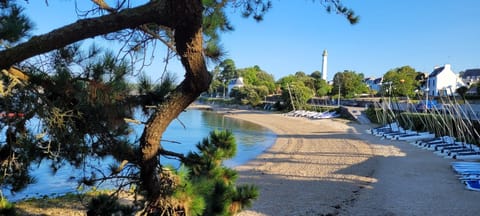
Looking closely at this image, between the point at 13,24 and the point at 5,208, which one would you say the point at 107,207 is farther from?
the point at 13,24

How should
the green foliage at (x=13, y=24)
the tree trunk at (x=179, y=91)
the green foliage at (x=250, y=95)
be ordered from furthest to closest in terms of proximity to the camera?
the green foliage at (x=250, y=95), the green foliage at (x=13, y=24), the tree trunk at (x=179, y=91)

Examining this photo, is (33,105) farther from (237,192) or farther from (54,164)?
(237,192)

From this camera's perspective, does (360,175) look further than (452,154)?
No

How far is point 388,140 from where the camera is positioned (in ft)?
66.1

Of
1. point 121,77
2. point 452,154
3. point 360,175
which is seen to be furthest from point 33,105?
point 452,154

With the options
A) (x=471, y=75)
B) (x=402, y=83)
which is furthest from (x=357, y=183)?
(x=471, y=75)

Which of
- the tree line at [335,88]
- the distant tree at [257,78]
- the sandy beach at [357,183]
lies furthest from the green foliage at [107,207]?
the distant tree at [257,78]

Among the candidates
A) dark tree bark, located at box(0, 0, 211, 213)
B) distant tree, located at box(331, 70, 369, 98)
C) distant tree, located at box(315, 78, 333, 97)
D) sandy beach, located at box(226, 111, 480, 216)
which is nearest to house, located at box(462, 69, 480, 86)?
distant tree, located at box(331, 70, 369, 98)

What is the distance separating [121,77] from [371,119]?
31429 mm

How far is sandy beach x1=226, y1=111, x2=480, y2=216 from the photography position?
718cm

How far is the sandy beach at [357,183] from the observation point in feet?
23.5

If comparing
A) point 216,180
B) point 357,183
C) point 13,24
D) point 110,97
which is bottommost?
point 357,183

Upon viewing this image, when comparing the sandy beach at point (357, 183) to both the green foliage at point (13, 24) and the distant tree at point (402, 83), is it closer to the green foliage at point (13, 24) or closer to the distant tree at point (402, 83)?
the green foliage at point (13, 24)

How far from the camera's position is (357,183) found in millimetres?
9633
